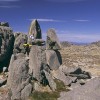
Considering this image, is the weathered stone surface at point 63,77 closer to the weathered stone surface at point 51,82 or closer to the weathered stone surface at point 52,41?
the weathered stone surface at point 51,82

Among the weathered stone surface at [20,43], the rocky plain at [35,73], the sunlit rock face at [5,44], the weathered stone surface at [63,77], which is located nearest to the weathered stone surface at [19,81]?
the rocky plain at [35,73]

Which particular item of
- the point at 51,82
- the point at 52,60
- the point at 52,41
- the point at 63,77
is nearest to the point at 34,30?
the point at 52,41

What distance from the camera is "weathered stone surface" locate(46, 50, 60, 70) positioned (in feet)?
191

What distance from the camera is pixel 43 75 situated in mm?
49250

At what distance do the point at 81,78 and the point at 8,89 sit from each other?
2074 centimetres

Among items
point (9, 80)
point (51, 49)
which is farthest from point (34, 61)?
point (51, 49)

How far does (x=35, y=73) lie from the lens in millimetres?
48625

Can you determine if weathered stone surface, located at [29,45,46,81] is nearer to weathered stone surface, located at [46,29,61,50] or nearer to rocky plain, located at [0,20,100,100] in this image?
rocky plain, located at [0,20,100,100]

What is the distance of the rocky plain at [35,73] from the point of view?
40719 mm

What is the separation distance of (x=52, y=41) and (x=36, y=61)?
1115 cm

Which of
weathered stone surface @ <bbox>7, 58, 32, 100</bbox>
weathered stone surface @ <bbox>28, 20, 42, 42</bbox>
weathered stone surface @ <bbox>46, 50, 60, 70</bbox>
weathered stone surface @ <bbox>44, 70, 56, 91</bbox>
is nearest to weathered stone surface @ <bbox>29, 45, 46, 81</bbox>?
weathered stone surface @ <bbox>44, 70, 56, 91</bbox>

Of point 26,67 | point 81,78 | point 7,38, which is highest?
point 7,38

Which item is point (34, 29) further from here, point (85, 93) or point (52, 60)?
point (85, 93)

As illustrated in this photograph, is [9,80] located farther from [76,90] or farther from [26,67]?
[76,90]
